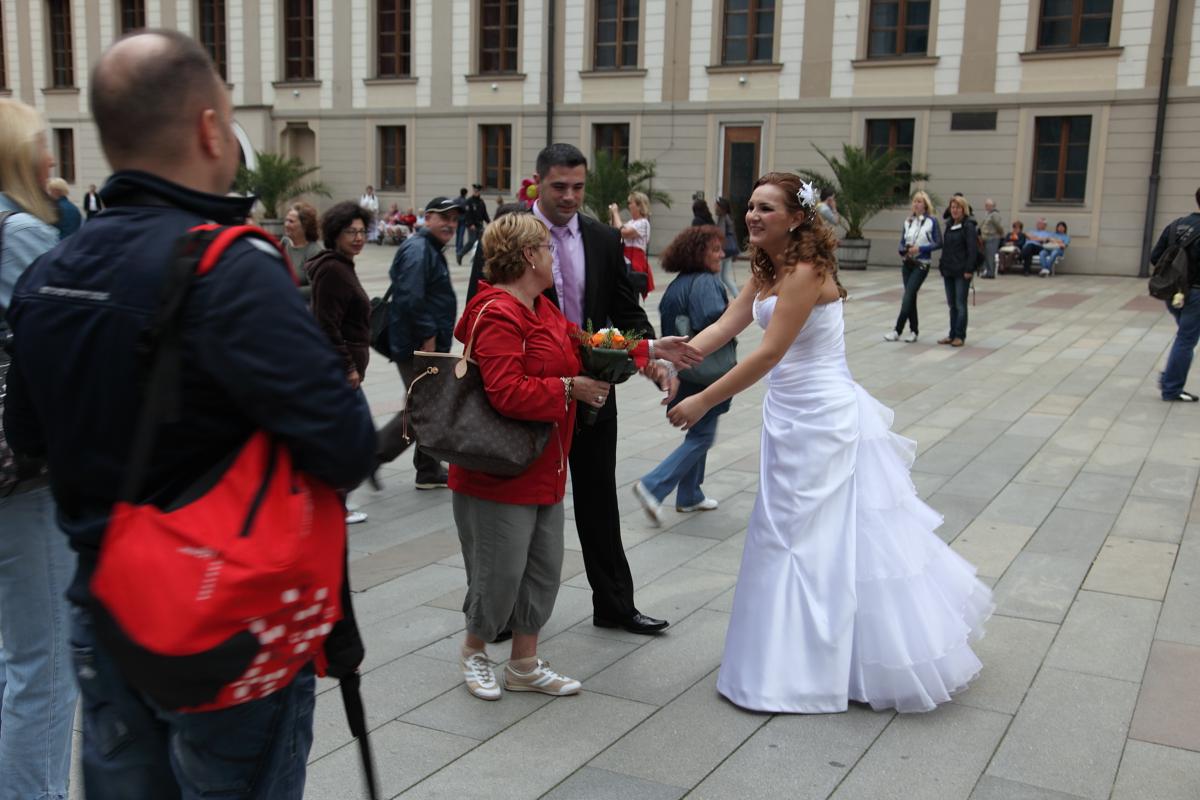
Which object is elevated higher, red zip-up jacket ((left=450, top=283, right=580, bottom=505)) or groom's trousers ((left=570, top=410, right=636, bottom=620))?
red zip-up jacket ((left=450, top=283, right=580, bottom=505))

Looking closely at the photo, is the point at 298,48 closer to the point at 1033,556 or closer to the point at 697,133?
the point at 697,133

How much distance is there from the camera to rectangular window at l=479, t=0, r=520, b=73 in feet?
96.1

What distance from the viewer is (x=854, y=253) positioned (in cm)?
2433

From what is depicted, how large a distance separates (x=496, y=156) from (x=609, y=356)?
2729 cm

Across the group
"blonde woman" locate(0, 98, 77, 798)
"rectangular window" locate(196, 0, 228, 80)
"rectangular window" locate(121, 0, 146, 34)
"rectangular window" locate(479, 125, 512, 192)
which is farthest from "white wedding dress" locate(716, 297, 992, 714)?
"rectangular window" locate(121, 0, 146, 34)

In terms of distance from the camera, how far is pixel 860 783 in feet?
11.2

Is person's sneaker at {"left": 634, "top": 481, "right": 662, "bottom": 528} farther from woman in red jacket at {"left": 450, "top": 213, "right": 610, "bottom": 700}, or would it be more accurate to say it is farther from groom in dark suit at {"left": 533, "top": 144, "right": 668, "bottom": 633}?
woman in red jacket at {"left": 450, "top": 213, "right": 610, "bottom": 700}

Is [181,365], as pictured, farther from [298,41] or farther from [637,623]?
[298,41]

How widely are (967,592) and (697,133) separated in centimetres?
2431

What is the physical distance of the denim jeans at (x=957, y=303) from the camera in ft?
44.0

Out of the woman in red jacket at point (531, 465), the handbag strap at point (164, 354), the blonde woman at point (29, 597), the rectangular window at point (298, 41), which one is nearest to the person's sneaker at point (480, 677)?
the woman in red jacket at point (531, 465)

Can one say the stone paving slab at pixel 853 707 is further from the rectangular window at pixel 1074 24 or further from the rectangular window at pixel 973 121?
the rectangular window at pixel 1074 24

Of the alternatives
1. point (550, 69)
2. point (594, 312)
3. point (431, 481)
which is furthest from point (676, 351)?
point (550, 69)

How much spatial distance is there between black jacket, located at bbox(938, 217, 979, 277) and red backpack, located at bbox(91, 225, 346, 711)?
12.7m
